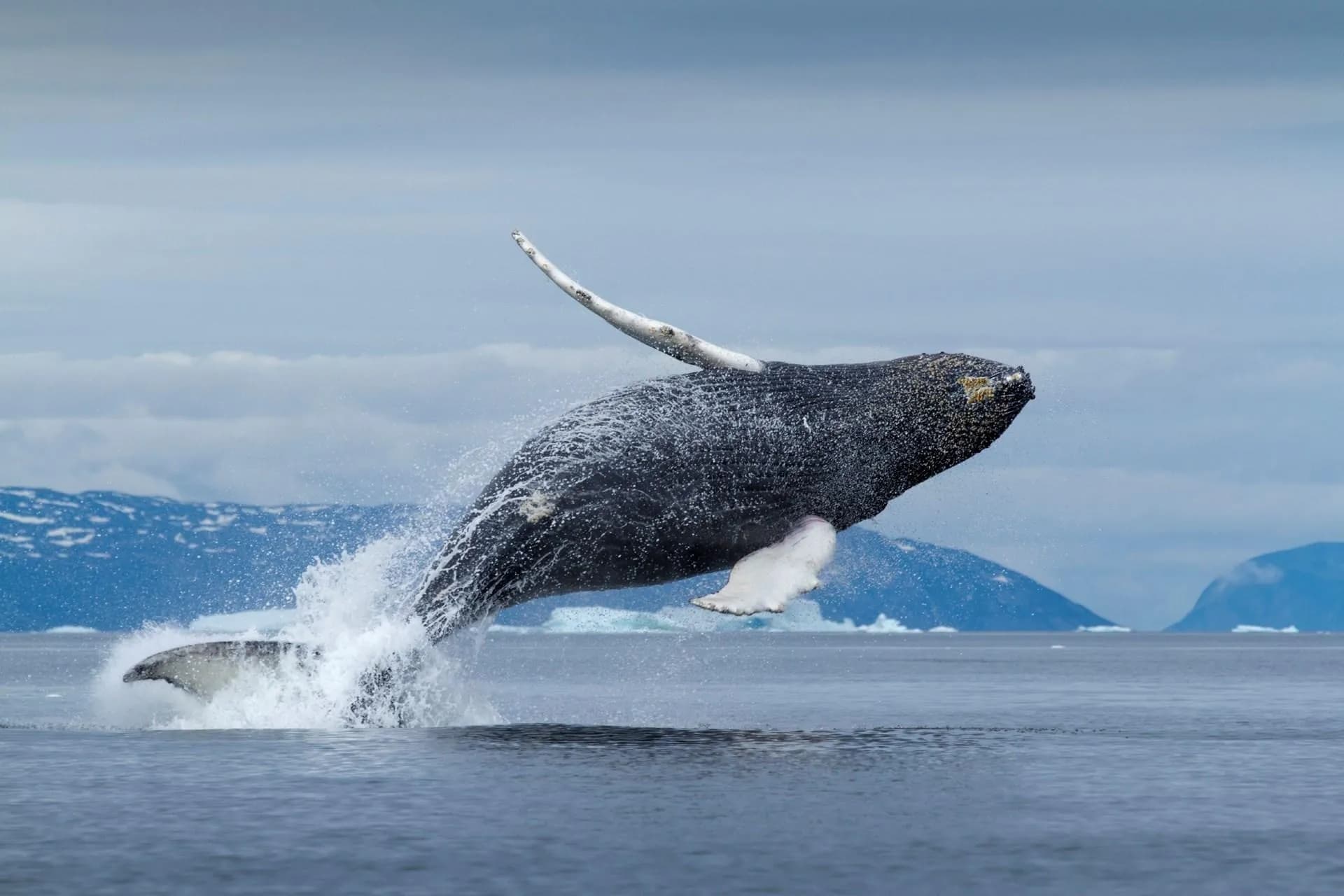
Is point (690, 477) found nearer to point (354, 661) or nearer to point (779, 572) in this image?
point (779, 572)

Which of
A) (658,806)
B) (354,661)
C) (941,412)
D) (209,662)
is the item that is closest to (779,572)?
(658,806)

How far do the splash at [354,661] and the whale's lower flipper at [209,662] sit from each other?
154 millimetres

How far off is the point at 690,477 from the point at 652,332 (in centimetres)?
145

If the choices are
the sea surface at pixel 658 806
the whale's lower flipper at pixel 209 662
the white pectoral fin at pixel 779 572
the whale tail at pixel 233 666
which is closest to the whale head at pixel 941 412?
the white pectoral fin at pixel 779 572

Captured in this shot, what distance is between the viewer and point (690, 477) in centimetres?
1764

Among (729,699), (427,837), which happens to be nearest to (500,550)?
(427,837)

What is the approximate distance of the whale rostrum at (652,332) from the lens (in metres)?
17.8

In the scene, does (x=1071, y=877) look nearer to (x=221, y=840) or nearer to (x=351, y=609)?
(x=221, y=840)

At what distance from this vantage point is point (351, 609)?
19.7m

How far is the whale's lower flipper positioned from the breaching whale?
2cm

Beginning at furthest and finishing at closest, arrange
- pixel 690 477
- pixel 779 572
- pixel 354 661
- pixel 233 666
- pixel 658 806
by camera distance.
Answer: pixel 354 661
pixel 233 666
pixel 690 477
pixel 779 572
pixel 658 806

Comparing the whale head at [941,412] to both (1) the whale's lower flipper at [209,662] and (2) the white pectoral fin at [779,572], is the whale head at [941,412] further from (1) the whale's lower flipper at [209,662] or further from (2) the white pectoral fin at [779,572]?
(1) the whale's lower flipper at [209,662]

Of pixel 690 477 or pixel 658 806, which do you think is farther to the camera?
pixel 690 477

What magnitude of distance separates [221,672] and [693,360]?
541 centimetres
